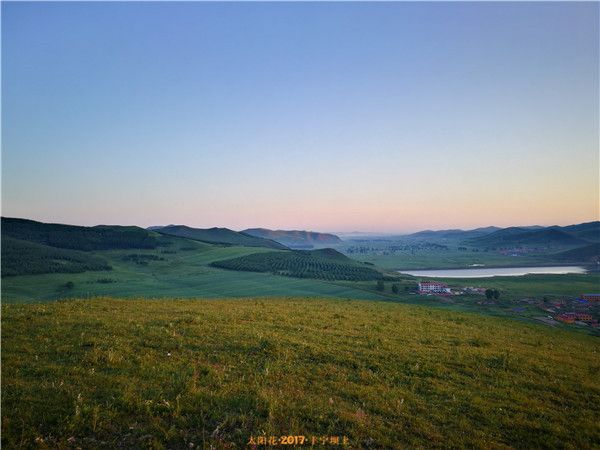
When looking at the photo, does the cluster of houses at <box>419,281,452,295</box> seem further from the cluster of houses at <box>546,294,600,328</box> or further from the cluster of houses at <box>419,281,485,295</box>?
the cluster of houses at <box>546,294,600,328</box>

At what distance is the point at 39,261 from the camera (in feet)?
504

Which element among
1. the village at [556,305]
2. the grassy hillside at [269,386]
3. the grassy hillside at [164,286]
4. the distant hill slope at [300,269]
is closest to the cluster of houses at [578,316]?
the village at [556,305]

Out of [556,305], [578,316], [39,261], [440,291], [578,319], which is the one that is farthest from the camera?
[39,261]

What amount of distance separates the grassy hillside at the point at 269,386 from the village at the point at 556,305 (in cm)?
6727

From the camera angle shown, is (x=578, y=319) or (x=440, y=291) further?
(x=440, y=291)

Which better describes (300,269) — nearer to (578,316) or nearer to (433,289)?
(433,289)

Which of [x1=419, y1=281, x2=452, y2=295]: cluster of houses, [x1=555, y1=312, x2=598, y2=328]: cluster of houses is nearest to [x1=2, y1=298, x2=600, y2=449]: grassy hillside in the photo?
[x1=555, y1=312, x2=598, y2=328]: cluster of houses

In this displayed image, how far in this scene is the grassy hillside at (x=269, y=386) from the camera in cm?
870

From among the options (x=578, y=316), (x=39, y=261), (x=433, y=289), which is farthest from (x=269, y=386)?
(x=39, y=261)

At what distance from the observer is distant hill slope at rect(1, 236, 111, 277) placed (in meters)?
137

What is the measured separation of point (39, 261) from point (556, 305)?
203m

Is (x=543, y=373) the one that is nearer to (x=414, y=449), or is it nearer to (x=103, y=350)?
(x=414, y=449)

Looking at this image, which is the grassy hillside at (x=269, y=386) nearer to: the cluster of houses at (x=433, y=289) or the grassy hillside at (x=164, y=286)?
the grassy hillside at (x=164, y=286)

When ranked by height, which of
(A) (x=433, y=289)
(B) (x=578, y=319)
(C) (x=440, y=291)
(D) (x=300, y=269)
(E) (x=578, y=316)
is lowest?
(C) (x=440, y=291)
